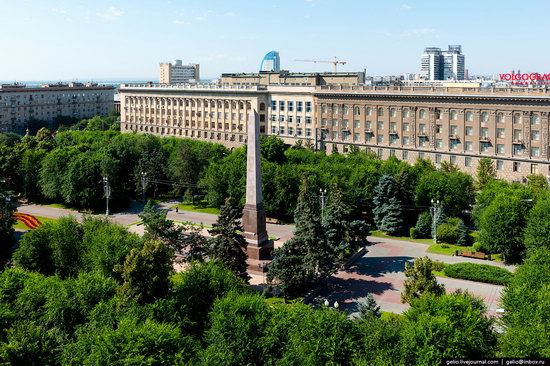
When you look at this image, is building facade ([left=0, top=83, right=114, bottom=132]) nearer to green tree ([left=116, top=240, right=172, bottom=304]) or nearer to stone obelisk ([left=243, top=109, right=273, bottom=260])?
stone obelisk ([left=243, top=109, right=273, bottom=260])

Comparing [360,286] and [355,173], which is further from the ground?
[355,173]

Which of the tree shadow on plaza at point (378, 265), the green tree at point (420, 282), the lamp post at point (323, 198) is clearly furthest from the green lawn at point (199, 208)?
the green tree at point (420, 282)

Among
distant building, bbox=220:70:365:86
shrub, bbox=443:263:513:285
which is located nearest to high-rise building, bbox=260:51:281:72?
distant building, bbox=220:70:365:86

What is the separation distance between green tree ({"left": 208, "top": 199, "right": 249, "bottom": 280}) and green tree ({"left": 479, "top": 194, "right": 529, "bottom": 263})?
22.7m

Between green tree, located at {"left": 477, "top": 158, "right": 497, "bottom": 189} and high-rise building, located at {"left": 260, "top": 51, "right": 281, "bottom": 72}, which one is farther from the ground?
high-rise building, located at {"left": 260, "top": 51, "right": 281, "bottom": 72}

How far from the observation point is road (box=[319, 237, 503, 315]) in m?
42.1

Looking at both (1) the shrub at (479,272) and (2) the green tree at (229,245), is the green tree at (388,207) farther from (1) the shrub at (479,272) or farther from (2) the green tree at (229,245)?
(2) the green tree at (229,245)

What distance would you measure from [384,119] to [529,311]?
66406 mm

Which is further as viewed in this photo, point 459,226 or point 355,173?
point 355,173

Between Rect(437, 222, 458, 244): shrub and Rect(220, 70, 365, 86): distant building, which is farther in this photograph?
Rect(220, 70, 365, 86): distant building

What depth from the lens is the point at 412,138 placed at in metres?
88.6

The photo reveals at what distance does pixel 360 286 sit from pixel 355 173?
77.4 feet

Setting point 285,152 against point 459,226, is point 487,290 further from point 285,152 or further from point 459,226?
point 285,152

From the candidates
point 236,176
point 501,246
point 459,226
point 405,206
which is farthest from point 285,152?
point 501,246
